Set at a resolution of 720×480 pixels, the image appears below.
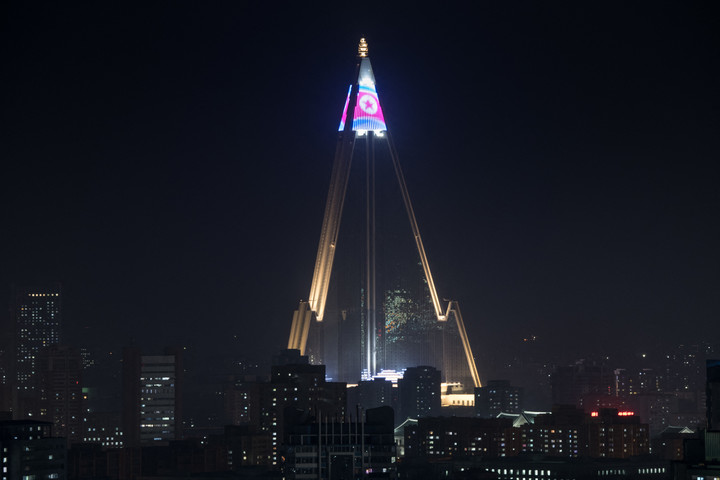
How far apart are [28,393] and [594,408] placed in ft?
41.5

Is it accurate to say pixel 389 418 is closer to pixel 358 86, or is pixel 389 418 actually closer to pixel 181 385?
pixel 358 86

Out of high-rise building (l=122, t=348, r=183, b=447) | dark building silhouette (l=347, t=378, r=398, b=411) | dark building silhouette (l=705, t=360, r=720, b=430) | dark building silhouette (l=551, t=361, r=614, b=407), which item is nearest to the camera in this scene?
dark building silhouette (l=705, t=360, r=720, b=430)

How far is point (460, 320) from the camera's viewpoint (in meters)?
34.8

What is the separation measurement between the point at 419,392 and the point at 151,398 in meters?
6.63

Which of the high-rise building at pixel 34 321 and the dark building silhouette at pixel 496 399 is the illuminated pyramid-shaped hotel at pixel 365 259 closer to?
the dark building silhouette at pixel 496 399

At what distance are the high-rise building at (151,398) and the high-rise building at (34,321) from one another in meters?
2.78

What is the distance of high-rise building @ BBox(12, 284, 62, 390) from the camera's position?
39.5 meters

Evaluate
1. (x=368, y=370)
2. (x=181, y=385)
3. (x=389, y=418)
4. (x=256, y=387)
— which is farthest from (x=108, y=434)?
(x=389, y=418)

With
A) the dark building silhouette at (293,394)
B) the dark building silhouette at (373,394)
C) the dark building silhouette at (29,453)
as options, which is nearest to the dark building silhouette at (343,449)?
the dark building silhouette at (29,453)

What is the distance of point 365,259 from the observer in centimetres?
3338

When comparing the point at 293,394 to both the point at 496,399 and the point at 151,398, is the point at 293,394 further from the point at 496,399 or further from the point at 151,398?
the point at 151,398

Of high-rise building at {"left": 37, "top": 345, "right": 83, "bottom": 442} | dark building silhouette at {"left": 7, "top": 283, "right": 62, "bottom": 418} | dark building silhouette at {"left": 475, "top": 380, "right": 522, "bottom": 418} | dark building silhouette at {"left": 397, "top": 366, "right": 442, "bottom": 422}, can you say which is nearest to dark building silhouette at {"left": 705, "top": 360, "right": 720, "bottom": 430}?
dark building silhouette at {"left": 397, "top": 366, "right": 442, "bottom": 422}

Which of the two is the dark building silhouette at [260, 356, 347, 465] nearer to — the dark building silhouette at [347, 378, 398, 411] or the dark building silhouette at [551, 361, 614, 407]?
the dark building silhouette at [347, 378, 398, 411]

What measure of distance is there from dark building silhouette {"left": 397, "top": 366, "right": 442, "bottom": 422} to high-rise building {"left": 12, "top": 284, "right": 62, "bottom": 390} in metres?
9.61
